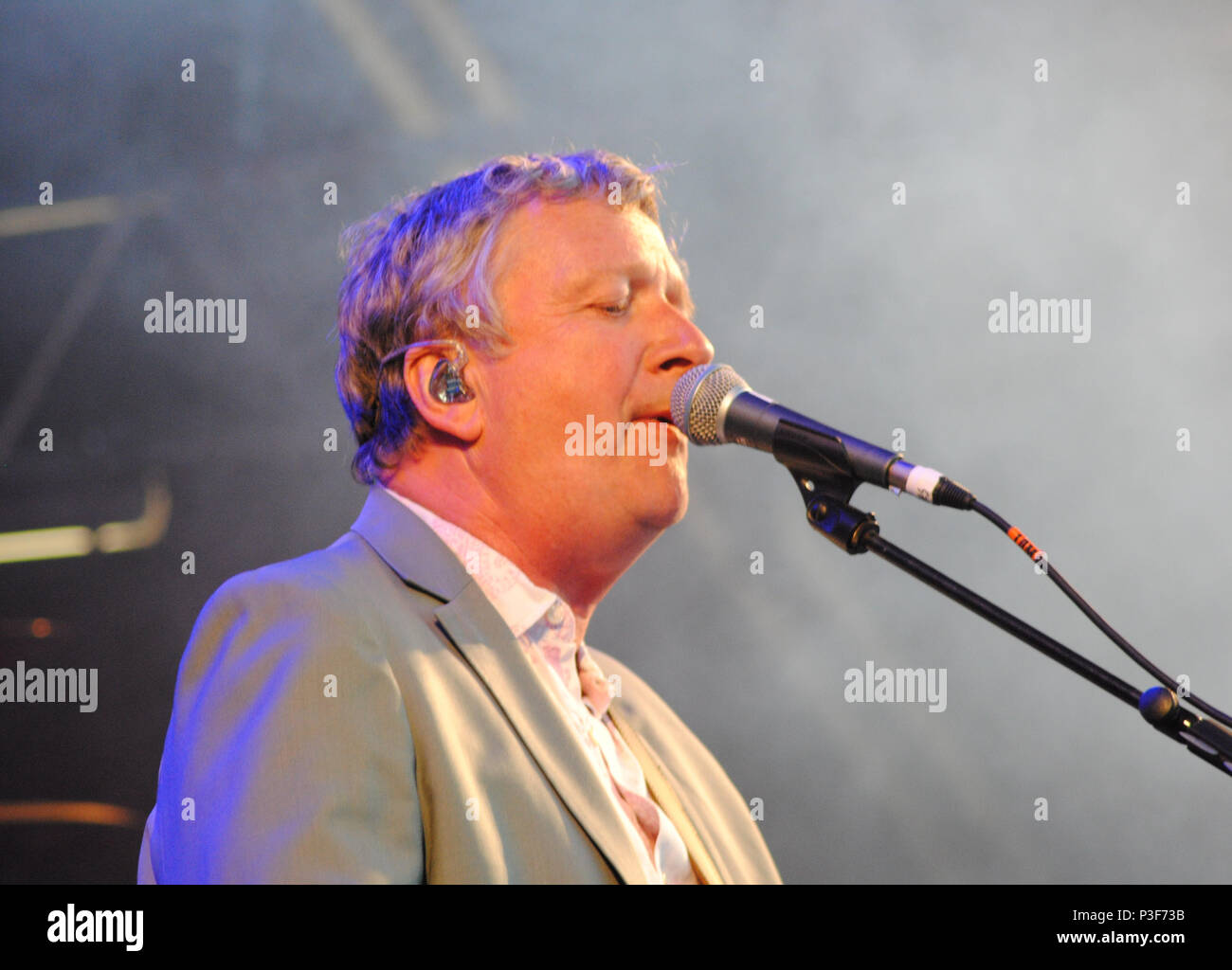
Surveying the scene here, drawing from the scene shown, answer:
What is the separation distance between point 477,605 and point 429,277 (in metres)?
0.61

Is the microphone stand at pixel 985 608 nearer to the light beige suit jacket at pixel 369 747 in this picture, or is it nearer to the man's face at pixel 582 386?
the man's face at pixel 582 386

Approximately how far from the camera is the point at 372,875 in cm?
118

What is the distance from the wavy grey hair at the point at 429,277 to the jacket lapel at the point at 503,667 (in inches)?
10.3

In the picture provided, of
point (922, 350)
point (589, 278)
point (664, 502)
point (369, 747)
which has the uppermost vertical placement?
point (922, 350)

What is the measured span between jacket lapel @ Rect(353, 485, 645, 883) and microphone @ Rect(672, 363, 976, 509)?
1.26 ft

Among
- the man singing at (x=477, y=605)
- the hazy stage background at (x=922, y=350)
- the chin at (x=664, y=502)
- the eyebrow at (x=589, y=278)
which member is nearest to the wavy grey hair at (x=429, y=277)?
the man singing at (x=477, y=605)

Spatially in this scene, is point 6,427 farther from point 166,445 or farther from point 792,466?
point 792,466

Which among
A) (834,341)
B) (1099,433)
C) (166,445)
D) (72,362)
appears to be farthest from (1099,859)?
(72,362)

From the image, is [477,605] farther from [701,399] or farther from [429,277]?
[429,277]

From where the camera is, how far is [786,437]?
4.59 ft

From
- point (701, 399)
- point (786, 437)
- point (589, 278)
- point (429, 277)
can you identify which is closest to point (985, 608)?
point (786, 437)

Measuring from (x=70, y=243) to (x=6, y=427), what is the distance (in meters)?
0.45

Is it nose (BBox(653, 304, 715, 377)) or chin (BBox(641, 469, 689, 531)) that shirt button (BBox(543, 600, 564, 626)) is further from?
nose (BBox(653, 304, 715, 377))

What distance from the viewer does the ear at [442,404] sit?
1.77m
